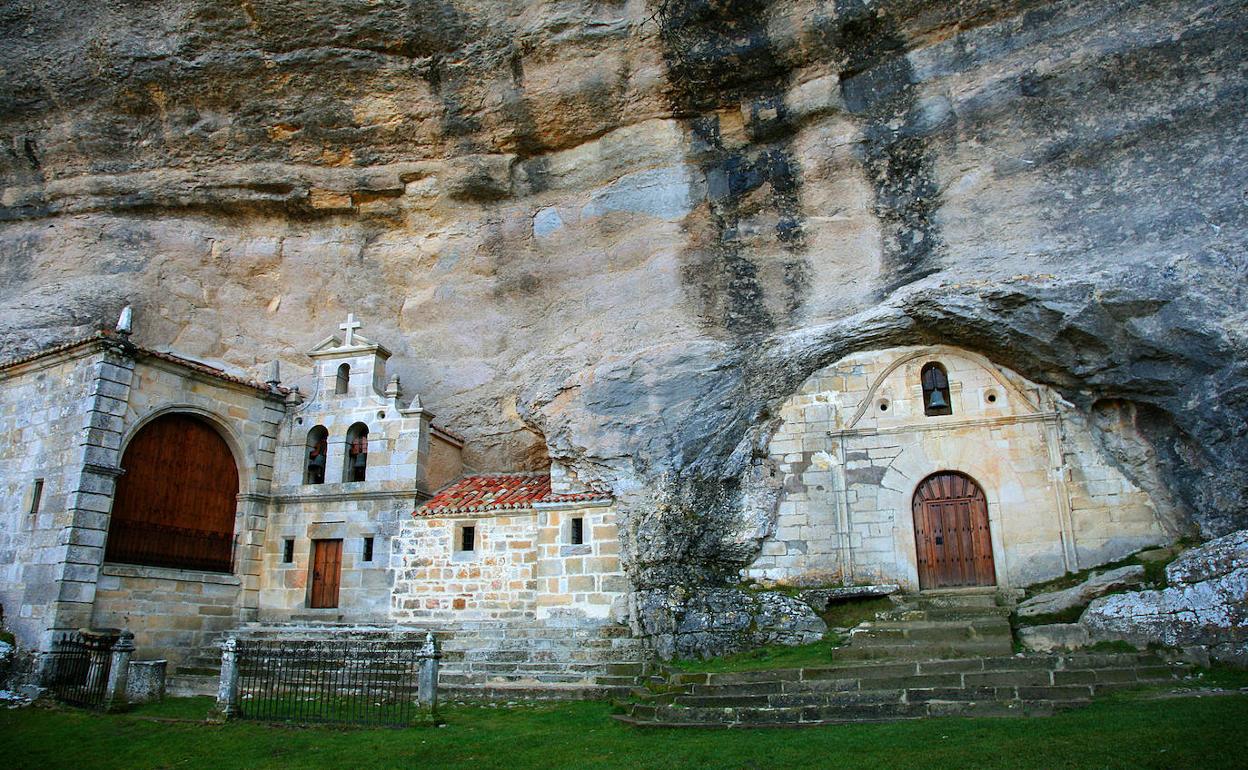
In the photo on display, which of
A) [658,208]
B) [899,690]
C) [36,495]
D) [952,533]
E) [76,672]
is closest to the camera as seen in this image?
[899,690]

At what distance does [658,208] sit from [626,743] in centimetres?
1172

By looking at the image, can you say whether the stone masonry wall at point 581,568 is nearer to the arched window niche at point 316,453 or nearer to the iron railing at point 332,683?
the iron railing at point 332,683

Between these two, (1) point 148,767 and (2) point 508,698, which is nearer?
(1) point 148,767

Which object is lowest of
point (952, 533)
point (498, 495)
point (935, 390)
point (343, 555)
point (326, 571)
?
point (326, 571)

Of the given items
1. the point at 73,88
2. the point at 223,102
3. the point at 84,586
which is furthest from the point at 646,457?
the point at 73,88

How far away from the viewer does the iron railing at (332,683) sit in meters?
12.4

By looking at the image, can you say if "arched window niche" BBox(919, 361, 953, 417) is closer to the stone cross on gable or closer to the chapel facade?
the chapel facade

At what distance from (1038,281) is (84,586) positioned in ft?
56.7

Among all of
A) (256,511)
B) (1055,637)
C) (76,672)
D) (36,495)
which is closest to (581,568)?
(256,511)

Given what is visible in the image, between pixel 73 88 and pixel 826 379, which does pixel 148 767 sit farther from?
pixel 73 88

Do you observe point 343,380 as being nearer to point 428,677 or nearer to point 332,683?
point 332,683

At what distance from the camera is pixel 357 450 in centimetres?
1922

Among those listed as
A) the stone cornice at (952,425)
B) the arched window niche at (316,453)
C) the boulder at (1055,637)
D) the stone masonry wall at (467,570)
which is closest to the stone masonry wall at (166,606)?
the arched window niche at (316,453)

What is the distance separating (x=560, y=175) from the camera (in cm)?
2022
